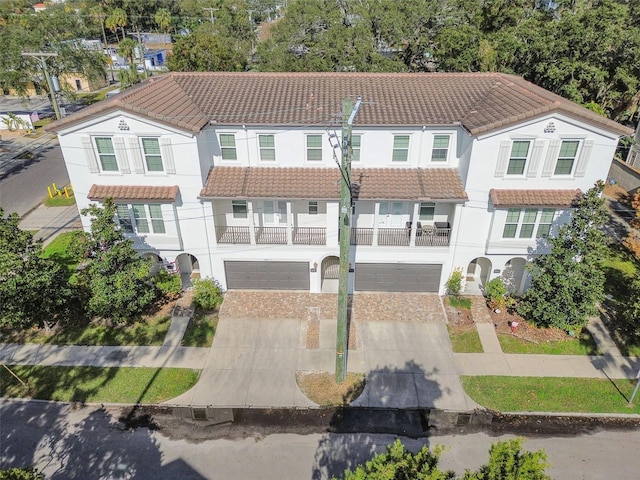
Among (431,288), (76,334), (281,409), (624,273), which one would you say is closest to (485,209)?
(431,288)

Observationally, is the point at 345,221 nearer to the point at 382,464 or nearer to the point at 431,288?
the point at 382,464

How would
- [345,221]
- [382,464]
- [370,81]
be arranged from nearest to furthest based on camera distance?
[382,464] → [345,221] → [370,81]

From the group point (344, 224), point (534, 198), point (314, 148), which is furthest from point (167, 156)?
point (534, 198)

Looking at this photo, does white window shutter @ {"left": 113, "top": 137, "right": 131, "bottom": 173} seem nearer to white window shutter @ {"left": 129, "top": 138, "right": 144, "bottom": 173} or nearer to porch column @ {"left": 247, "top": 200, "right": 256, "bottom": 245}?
white window shutter @ {"left": 129, "top": 138, "right": 144, "bottom": 173}

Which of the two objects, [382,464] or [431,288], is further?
[431,288]

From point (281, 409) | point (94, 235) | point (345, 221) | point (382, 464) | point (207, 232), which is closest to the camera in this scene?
point (382, 464)

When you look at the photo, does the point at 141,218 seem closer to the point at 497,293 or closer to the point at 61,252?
the point at 61,252

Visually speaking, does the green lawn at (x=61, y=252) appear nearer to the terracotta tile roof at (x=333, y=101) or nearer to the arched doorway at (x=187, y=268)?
the arched doorway at (x=187, y=268)
